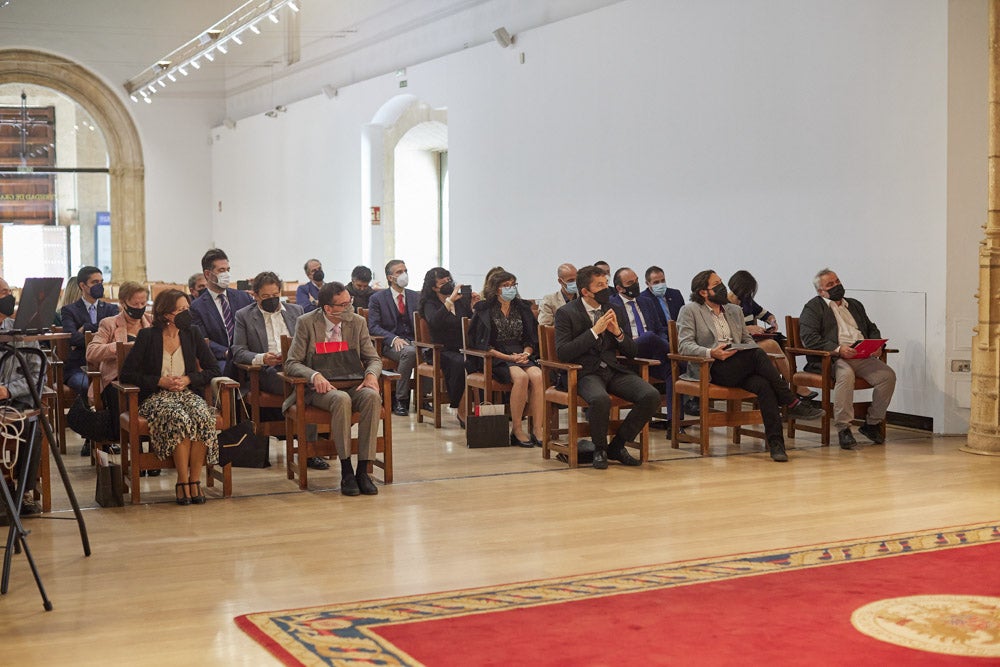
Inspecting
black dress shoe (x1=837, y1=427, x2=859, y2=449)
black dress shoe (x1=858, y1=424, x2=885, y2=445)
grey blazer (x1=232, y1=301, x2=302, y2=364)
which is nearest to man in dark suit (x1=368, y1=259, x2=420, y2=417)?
grey blazer (x1=232, y1=301, x2=302, y2=364)

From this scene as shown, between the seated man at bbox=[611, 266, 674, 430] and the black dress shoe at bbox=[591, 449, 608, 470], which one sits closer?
the black dress shoe at bbox=[591, 449, 608, 470]

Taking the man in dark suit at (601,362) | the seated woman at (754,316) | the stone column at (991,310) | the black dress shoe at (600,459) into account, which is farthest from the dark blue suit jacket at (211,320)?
the stone column at (991,310)

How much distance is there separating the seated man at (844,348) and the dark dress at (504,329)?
6.14 feet

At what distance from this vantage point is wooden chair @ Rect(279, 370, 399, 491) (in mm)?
6855

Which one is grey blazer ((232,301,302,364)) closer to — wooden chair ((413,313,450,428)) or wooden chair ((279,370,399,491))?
wooden chair ((279,370,399,491))

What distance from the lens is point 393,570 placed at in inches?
201

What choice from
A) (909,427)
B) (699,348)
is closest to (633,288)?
(699,348)

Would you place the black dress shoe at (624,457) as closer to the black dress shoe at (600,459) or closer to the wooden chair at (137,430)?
the black dress shoe at (600,459)

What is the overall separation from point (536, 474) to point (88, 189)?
17.8 m

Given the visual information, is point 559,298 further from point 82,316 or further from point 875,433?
point 82,316

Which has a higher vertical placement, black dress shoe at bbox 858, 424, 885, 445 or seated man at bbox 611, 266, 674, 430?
seated man at bbox 611, 266, 674, 430

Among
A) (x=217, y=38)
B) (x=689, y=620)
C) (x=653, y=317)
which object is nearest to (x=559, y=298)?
(x=653, y=317)

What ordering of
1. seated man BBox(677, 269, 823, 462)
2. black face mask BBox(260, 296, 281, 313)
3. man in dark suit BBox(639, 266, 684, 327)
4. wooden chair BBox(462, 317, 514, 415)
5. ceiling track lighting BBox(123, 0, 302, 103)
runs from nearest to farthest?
1. black face mask BBox(260, 296, 281, 313)
2. seated man BBox(677, 269, 823, 462)
3. wooden chair BBox(462, 317, 514, 415)
4. man in dark suit BBox(639, 266, 684, 327)
5. ceiling track lighting BBox(123, 0, 302, 103)

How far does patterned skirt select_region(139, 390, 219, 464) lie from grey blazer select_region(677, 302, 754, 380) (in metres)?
3.17
